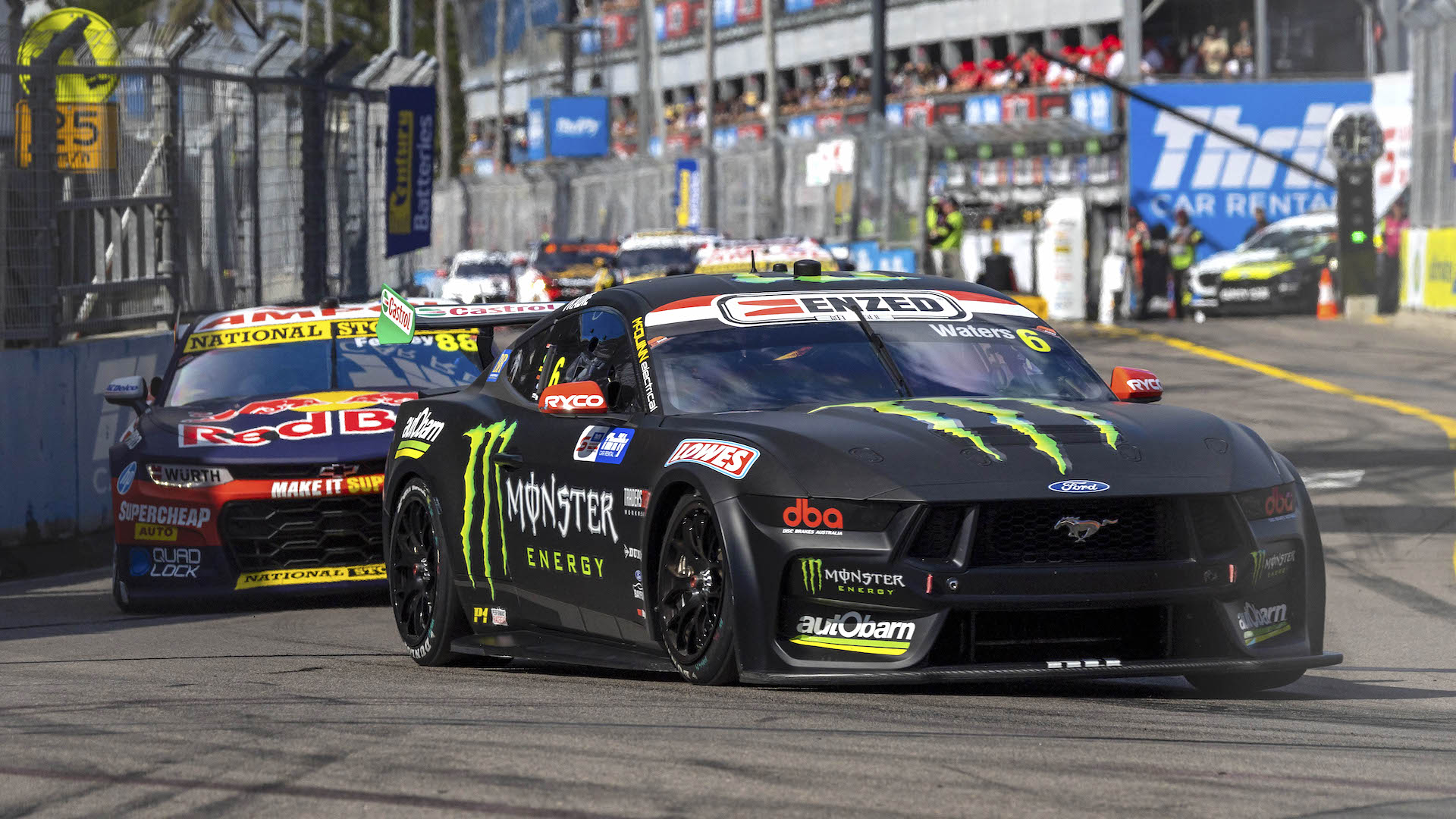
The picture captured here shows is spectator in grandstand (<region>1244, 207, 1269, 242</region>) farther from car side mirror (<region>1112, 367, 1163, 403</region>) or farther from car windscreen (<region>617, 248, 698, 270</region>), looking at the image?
car side mirror (<region>1112, 367, 1163, 403</region>)

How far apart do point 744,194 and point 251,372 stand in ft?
111

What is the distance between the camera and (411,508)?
8.47 meters

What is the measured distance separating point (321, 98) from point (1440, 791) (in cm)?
1588

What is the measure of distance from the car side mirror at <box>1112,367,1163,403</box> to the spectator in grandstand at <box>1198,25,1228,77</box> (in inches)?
1531

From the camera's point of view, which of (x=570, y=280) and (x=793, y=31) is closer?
(x=570, y=280)

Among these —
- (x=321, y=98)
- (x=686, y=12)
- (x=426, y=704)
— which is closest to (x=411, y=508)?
(x=426, y=704)

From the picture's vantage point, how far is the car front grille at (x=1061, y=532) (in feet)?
19.7

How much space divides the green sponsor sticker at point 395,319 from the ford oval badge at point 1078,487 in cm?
387

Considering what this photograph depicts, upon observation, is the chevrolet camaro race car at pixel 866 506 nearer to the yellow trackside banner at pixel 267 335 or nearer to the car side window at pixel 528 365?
the car side window at pixel 528 365

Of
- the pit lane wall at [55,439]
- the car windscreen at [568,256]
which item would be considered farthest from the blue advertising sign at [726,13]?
the pit lane wall at [55,439]

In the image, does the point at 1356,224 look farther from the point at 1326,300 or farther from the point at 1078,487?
the point at 1078,487

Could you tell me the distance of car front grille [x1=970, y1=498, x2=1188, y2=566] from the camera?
6.01 metres

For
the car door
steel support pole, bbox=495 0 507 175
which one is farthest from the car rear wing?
steel support pole, bbox=495 0 507 175

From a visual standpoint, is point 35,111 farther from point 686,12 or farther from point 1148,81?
point 686,12
